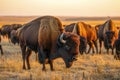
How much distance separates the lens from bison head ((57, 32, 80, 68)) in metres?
11.4

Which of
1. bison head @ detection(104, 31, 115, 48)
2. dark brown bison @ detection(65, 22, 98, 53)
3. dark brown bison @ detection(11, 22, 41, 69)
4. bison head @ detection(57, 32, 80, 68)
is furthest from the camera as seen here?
dark brown bison @ detection(65, 22, 98, 53)

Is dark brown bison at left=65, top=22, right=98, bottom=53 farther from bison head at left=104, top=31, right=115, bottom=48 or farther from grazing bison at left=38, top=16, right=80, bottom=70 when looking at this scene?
grazing bison at left=38, top=16, right=80, bottom=70

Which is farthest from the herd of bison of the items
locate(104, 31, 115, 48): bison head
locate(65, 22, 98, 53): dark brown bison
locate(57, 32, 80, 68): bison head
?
locate(65, 22, 98, 53): dark brown bison

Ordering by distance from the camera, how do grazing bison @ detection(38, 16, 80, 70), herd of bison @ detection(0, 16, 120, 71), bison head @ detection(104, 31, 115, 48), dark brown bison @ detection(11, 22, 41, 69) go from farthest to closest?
bison head @ detection(104, 31, 115, 48), dark brown bison @ detection(11, 22, 41, 69), grazing bison @ detection(38, 16, 80, 70), herd of bison @ detection(0, 16, 120, 71)

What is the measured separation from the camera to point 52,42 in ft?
41.4

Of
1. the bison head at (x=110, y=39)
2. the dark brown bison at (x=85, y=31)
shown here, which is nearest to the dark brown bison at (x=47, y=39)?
the dark brown bison at (x=85, y=31)

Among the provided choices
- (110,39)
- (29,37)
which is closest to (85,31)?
(110,39)

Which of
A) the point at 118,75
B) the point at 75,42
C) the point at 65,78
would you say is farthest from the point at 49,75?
the point at 118,75

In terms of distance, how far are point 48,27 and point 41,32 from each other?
344 mm

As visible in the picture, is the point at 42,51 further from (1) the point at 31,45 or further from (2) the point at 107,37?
(2) the point at 107,37

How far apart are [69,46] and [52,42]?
1.25 meters

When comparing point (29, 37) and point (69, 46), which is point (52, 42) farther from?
point (29, 37)

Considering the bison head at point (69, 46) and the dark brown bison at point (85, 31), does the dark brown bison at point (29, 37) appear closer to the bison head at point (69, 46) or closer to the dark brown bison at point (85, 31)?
the bison head at point (69, 46)

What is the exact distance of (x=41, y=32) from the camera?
42.2 ft
